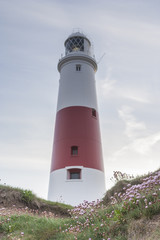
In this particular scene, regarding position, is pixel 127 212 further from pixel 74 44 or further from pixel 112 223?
pixel 74 44

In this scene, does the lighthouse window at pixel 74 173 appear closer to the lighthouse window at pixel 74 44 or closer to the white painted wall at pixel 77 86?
the white painted wall at pixel 77 86

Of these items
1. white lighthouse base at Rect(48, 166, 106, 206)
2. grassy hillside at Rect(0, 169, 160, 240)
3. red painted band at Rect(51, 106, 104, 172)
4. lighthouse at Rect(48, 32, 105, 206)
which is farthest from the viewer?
red painted band at Rect(51, 106, 104, 172)

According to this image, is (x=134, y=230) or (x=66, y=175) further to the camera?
(x=66, y=175)

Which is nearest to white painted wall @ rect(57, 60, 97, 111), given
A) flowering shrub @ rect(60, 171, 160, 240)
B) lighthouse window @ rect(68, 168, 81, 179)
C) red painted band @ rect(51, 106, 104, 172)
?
red painted band @ rect(51, 106, 104, 172)

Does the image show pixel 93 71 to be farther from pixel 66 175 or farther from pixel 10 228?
pixel 10 228

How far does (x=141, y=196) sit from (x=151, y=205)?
1.41ft

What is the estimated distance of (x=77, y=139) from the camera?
1706 cm

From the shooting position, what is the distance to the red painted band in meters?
16.6

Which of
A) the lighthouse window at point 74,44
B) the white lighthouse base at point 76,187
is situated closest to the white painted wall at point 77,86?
the lighthouse window at point 74,44

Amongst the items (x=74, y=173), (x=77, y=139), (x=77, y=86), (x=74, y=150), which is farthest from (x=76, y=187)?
(x=77, y=86)

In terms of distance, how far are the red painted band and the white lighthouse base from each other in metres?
0.55

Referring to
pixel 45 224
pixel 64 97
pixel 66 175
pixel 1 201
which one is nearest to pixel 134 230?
pixel 45 224

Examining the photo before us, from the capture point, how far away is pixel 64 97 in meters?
19.2

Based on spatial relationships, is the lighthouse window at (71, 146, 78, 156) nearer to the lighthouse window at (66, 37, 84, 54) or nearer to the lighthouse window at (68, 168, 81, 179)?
the lighthouse window at (68, 168, 81, 179)
